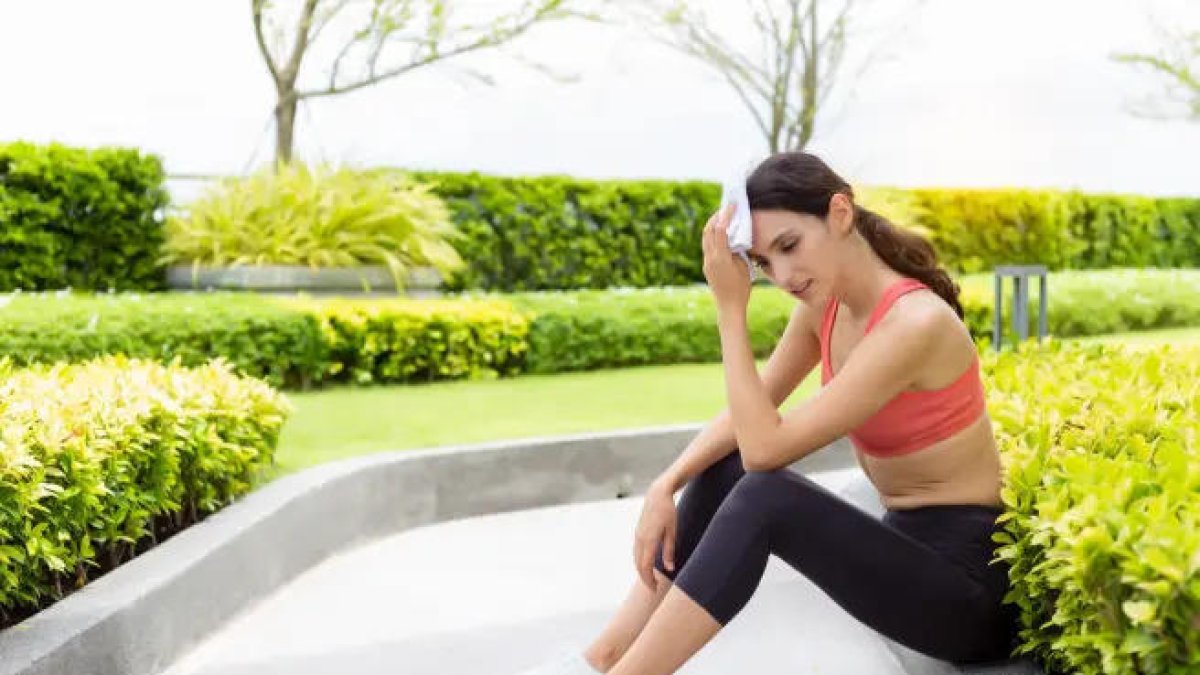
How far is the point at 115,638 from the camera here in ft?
11.4

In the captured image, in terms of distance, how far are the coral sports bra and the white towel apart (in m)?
0.38

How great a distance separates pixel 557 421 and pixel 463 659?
134 inches

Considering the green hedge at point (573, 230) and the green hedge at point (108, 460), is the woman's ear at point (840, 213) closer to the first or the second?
the green hedge at point (108, 460)

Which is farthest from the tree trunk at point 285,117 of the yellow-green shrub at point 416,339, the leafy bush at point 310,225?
the yellow-green shrub at point 416,339

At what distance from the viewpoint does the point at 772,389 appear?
11.3 feet

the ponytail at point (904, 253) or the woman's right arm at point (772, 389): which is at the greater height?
the ponytail at point (904, 253)

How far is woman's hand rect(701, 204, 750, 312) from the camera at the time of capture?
293 cm

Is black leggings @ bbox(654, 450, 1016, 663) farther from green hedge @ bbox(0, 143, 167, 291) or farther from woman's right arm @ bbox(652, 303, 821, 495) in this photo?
green hedge @ bbox(0, 143, 167, 291)

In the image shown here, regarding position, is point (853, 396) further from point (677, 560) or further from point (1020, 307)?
point (1020, 307)

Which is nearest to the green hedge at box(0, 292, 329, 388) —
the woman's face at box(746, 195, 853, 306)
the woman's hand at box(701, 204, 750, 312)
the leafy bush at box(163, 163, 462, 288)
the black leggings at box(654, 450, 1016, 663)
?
the leafy bush at box(163, 163, 462, 288)

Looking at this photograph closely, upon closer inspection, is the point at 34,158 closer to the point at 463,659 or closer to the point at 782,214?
the point at 463,659

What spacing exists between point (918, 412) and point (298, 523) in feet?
9.20

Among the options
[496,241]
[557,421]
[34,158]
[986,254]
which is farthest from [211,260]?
[986,254]

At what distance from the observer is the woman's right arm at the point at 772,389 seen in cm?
323
